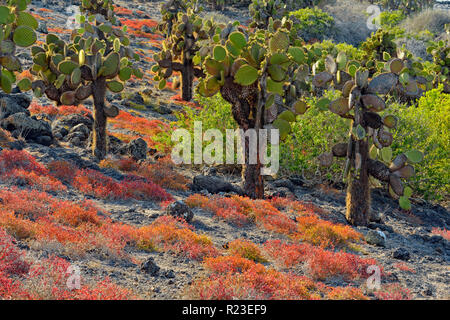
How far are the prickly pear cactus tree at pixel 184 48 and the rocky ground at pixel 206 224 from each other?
28.7ft

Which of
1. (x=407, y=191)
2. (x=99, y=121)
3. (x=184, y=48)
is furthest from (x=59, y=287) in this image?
(x=184, y=48)

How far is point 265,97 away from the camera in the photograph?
11062 mm

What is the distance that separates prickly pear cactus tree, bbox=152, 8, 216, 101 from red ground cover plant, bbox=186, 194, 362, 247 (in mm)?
14265

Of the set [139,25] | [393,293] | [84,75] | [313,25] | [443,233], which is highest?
[313,25]

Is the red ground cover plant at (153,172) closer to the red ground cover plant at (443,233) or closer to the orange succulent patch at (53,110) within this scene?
the orange succulent patch at (53,110)

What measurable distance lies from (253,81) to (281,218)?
3446mm

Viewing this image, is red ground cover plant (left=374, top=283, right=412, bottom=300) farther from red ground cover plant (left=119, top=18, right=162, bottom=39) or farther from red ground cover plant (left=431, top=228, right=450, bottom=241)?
red ground cover plant (left=119, top=18, right=162, bottom=39)

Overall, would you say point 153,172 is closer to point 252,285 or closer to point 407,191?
point 407,191

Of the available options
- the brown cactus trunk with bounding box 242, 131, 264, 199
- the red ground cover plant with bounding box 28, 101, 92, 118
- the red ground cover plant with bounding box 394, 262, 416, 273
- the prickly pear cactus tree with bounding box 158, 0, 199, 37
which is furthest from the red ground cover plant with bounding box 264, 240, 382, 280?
the prickly pear cactus tree with bounding box 158, 0, 199, 37

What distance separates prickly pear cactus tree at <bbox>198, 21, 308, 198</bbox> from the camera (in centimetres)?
1073

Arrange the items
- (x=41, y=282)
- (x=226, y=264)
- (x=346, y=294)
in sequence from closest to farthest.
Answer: (x=41, y=282), (x=346, y=294), (x=226, y=264)

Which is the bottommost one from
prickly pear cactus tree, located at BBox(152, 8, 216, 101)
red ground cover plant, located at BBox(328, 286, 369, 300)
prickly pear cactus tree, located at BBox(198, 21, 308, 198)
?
red ground cover plant, located at BBox(328, 286, 369, 300)

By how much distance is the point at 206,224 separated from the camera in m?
9.60

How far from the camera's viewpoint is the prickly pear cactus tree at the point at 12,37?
30.6 feet
